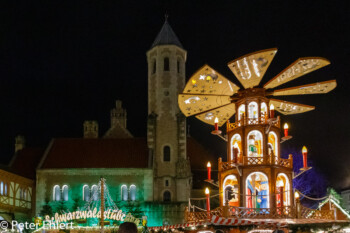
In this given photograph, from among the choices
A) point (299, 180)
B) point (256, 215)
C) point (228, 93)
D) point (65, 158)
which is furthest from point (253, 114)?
point (65, 158)

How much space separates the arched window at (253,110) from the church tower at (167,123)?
27.4m

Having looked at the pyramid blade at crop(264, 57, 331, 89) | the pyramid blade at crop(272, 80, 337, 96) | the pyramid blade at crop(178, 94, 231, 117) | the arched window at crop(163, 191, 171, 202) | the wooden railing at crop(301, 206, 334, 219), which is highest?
the pyramid blade at crop(264, 57, 331, 89)

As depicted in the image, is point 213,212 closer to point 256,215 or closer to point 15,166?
point 256,215

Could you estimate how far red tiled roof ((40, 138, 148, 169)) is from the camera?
5025 centimetres

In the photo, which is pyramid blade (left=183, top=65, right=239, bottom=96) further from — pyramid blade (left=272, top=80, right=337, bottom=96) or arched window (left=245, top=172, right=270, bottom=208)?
arched window (left=245, top=172, right=270, bottom=208)

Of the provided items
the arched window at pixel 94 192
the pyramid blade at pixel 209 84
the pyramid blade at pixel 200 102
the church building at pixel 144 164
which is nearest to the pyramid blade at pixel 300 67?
the pyramid blade at pixel 209 84

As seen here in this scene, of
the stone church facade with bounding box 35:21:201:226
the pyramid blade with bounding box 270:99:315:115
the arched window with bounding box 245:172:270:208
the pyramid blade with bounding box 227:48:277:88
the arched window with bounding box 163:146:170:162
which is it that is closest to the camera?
the pyramid blade with bounding box 227:48:277:88

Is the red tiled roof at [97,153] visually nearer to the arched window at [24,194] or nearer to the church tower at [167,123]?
the church tower at [167,123]

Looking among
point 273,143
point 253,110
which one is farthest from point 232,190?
point 253,110

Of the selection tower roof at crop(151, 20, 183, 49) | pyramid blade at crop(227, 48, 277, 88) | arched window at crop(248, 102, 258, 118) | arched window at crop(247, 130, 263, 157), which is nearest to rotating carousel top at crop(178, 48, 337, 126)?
pyramid blade at crop(227, 48, 277, 88)

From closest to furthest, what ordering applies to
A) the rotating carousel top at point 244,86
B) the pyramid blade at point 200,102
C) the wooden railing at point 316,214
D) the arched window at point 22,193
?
the wooden railing at point 316,214 → the rotating carousel top at point 244,86 → the pyramid blade at point 200,102 → the arched window at point 22,193

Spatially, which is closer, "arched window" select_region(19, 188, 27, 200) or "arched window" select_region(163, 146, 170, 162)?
"arched window" select_region(19, 188, 27, 200)

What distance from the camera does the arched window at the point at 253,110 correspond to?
23.0m

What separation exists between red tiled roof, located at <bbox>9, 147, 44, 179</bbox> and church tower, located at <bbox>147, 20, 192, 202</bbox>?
487 inches
